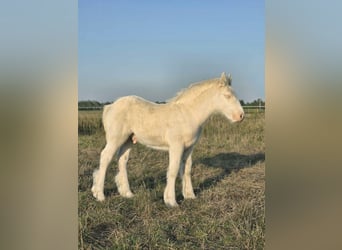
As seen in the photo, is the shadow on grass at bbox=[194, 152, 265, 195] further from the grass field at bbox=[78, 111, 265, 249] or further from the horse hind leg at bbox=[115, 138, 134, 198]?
the horse hind leg at bbox=[115, 138, 134, 198]

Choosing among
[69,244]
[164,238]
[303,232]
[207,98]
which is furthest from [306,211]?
[207,98]

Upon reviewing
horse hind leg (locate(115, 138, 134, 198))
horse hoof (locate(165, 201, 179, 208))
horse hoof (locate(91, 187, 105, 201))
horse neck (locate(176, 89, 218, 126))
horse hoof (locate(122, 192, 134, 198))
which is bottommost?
horse hoof (locate(165, 201, 179, 208))

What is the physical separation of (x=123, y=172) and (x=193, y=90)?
66 centimetres

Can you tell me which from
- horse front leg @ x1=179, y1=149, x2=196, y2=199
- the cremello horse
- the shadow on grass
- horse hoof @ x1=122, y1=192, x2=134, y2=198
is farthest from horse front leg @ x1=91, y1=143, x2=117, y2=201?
the shadow on grass

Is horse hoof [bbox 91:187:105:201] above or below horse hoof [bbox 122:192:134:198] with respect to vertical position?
above

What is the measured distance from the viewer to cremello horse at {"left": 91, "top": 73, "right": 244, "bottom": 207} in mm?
2035

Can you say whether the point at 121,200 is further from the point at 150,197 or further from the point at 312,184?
the point at 312,184

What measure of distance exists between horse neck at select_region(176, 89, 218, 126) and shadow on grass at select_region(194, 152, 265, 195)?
289 millimetres

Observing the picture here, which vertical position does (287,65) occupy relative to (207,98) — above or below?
above

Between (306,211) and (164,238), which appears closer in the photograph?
(306,211)

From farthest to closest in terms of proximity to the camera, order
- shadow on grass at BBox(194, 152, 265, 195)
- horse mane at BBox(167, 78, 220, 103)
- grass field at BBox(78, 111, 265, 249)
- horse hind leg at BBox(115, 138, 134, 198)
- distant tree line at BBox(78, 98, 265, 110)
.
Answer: shadow on grass at BBox(194, 152, 265, 195) < horse hind leg at BBox(115, 138, 134, 198) < horse mane at BBox(167, 78, 220, 103) < grass field at BBox(78, 111, 265, 249) < distant tree line at BBox(78, 98, 265, 110)

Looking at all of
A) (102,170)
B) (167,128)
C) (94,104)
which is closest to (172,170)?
(167,128)

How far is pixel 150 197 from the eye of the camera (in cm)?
208

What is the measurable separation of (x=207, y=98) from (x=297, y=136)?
0.92m
